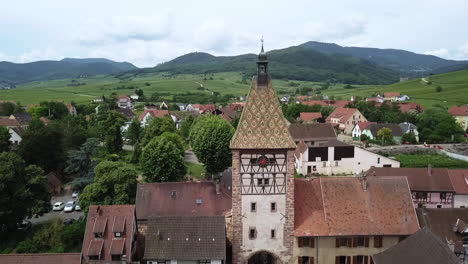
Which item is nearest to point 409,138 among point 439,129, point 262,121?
point 439,129

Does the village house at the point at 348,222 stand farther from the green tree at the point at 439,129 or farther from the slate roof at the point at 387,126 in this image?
the green tree at the point at 439,129

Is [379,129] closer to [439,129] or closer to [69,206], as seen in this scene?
[439,129]

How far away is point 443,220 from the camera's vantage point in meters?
39.6

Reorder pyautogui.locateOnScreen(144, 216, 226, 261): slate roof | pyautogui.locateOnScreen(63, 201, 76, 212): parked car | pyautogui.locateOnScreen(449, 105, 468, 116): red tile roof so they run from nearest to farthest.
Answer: pyautogui.locateOnScreen(144, 216, 226, 261): slate roof, pyautogui.locateOnScreen(63, 201, 76, 212): parked car, pyautogui.locateOnScreen(449, 105, 468, 116): red tile roof

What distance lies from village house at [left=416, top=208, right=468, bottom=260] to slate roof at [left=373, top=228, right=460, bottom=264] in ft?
19.4

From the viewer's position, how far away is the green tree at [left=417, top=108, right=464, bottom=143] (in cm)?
11006

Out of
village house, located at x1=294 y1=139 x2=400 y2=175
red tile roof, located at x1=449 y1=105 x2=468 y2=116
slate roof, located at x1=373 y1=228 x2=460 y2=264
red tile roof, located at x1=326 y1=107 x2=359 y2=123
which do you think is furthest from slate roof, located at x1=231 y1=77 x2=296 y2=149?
red tile roof, located at x1=449 y1=105 x2=468 y2=116

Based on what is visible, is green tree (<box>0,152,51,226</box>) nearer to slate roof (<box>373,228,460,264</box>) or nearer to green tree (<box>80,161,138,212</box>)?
green tree (<box>80,161,138,212</box>)

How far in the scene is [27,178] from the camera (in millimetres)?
51781

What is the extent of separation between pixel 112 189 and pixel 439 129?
93.7 m

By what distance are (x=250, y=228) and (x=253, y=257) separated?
3574 mm

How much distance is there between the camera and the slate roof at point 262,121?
3669 centimetres

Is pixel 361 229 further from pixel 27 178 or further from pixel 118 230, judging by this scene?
pixel 27 178

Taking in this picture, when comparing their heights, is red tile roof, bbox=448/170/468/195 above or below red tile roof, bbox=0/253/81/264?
above
